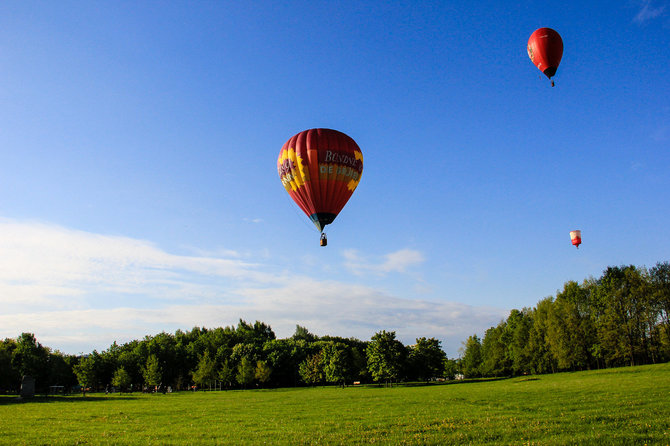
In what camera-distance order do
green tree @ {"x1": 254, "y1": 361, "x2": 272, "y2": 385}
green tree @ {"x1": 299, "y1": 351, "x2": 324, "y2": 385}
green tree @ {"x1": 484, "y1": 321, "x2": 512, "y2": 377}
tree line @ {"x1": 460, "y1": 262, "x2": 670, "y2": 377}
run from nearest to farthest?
tree line @ {"x1": 460, "y1": 262, "x2": 670, "y2": 377} → green tree @ {"x1": 299, "y1": 351, "x2": 324, "y2": 385} → green tree @ {"x1": 254, "y1": 361, "x2": 272, "y2": 385} → green tree @ {"x1": 484, "y1": 321, "x2": 512, "y2": 377}

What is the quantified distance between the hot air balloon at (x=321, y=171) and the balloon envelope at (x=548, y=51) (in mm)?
15523

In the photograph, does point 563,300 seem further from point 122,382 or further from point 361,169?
point 122,382

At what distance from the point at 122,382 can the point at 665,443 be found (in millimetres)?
84429

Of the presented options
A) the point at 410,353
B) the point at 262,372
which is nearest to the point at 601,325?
the point at 410,353

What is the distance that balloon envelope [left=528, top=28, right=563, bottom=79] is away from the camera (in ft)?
109

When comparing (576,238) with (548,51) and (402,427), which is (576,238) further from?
(402,427)

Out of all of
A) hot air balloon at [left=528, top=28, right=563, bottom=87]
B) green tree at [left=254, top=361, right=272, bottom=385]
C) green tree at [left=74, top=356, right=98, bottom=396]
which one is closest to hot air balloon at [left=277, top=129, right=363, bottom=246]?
hot air balloon at [left=528, top=28, right=563, bottom=87]

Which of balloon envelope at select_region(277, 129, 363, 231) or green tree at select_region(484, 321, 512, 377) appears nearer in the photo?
balloon envelope at select_region(277, 129, 363, 231)

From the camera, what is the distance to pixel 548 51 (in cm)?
3319

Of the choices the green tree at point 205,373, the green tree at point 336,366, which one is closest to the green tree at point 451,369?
the green tree at point 336,366

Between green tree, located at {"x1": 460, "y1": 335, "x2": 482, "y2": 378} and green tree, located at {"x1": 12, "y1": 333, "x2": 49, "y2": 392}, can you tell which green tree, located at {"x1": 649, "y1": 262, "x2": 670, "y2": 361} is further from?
green tree, located at {"x1": 12, "y1": 333, "x2": 49, "y2": 392}

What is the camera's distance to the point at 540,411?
2198cm

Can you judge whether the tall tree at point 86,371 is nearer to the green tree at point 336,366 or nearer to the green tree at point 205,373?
the green tree at point 205,373

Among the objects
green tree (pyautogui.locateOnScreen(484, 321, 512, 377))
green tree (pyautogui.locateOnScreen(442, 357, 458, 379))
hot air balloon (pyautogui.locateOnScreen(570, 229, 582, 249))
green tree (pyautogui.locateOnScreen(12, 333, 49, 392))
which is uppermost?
hot air balloon (pyautogui.locateOnScreen(570, 229, 582, 249))
